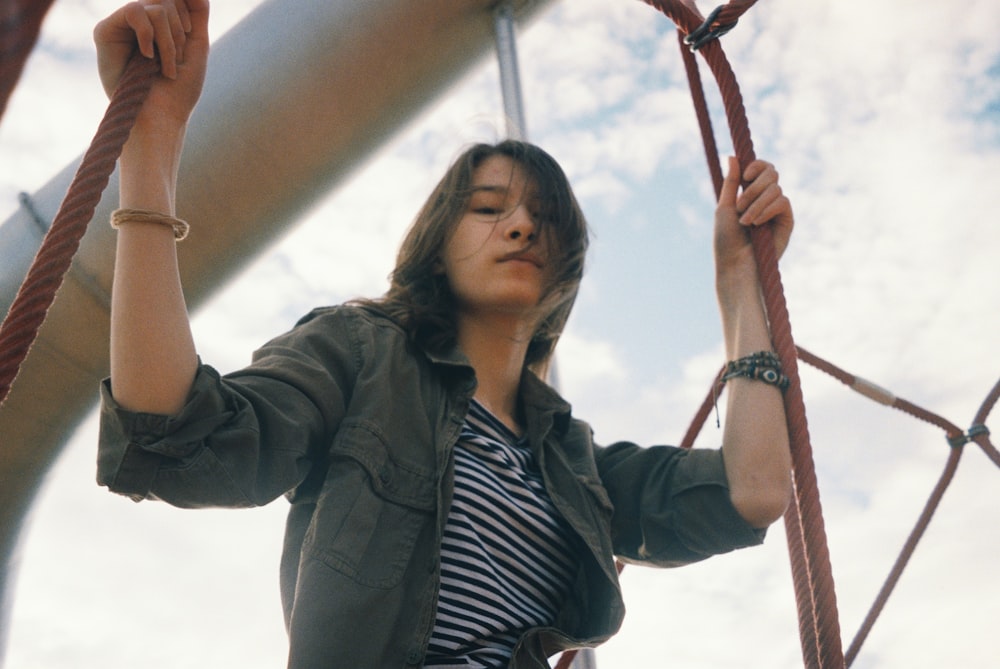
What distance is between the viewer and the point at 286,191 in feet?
7.03

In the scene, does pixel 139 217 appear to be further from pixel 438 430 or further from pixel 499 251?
pixel 499 251

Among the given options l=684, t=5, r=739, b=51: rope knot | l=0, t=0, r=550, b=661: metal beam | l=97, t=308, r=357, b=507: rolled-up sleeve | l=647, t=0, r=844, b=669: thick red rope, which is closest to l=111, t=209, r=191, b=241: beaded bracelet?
l=97, t=308, r=357, b=507: rolled-up sleeve

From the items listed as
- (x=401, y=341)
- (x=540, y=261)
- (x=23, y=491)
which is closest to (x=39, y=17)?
(x=401, y=341)

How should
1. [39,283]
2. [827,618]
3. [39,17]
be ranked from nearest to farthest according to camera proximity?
[39,17]
[39,283]
[827,618]

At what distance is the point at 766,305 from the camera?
1.34 m

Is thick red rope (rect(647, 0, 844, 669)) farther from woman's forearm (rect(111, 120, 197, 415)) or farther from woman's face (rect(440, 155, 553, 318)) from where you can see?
woman's forearm (rect(111, 120, 197, 415))

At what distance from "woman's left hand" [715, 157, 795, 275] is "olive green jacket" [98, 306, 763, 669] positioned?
0.29m

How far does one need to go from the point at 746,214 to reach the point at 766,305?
157mm

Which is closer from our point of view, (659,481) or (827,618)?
(827,618)

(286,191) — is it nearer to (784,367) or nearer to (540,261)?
(540,261)

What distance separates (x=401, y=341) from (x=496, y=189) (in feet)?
0.96

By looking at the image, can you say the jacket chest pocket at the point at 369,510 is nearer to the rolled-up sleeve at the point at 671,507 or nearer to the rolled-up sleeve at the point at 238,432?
the rolled-up sleeve at the point at 238,432

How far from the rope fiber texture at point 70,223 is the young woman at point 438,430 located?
0.06 metres

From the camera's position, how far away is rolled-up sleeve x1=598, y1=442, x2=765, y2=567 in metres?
1.36
